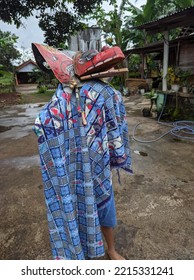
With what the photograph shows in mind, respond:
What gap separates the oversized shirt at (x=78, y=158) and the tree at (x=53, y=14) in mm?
5009

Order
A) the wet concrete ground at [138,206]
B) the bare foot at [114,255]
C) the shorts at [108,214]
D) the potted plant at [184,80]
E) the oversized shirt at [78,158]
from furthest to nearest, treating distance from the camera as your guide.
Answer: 1. the potted plant at [184,80]
2. the wet concrete ground at [138,206]
3. the bare foot at [114,255]
4. the shorts at [108,214]
5. the oversized shirt at [78,158]

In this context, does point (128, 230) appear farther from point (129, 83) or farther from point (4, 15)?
point (129, 83)

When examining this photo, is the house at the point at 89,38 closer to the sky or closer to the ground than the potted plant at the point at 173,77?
closer to the sky

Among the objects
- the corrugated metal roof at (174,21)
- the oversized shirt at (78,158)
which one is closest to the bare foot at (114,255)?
the oversized shirt at (78,158)

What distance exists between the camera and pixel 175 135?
4.28 metres

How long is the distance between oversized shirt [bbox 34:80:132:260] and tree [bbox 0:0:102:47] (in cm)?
501

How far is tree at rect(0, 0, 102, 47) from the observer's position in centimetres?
506

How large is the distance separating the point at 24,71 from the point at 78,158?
89.6ft

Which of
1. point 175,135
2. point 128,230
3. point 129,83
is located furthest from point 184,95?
point 129,83

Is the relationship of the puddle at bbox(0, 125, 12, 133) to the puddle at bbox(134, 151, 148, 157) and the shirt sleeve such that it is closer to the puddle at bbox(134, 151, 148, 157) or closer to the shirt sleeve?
the puddle at bbox(134, 151, 148, 157)

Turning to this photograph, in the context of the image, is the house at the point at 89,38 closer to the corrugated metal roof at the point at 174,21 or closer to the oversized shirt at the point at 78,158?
the corrugated metal roof at the point at 174,21

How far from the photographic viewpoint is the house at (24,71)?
82.7ft

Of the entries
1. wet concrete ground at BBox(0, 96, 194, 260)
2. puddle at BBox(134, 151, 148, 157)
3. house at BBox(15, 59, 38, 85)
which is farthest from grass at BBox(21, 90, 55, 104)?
house at BBox(15, 59, 38, 85)

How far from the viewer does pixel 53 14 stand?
5742 millimetres
